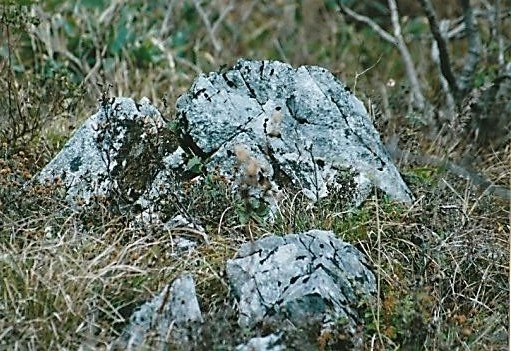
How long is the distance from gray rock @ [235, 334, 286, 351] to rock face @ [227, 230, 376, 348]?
14 centimetres

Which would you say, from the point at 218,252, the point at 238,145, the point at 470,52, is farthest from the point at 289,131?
the point at 470,52

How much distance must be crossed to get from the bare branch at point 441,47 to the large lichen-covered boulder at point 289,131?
3.54 feet

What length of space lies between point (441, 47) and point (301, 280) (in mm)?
2415

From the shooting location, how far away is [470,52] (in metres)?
5.58

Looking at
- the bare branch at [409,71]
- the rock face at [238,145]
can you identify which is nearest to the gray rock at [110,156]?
the rock face at [238,145]

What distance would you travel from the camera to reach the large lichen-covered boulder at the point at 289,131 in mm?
4145

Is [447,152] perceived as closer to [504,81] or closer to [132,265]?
[504,81]

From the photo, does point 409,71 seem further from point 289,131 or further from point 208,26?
point 289,131

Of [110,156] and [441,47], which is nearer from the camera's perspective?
[110,156]

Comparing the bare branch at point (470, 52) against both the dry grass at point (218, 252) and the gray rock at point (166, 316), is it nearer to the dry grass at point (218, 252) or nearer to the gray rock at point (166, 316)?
the dry grass at point (218, 252)

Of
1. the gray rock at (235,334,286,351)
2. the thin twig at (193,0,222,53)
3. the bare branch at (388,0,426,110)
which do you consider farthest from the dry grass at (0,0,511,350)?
the thin twig at (193,0,222,53)

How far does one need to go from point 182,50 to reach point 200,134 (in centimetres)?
278

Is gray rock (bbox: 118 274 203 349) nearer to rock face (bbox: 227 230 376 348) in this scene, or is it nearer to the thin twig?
rock face (bbox: 227 230 376 348)

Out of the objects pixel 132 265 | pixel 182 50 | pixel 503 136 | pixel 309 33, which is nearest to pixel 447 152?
pixel 503 136
